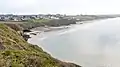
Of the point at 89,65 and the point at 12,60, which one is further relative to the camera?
the point at 89,65

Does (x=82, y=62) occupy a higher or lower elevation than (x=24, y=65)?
lower

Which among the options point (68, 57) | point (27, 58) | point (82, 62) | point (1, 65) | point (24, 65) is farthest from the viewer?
point (68, 57)

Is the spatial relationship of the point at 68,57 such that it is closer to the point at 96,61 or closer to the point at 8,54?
the point at 96,61

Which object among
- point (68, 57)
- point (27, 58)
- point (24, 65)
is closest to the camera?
point (24, 65)

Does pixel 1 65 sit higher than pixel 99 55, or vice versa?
pixel 1 65

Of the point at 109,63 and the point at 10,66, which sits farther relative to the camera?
the point at 109,63

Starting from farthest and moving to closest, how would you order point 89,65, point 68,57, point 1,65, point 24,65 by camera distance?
1. point 68,57
2. point 89,65
3. point 24,65
4. point 1,65

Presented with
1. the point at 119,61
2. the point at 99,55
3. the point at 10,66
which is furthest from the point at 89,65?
the point at 10,66

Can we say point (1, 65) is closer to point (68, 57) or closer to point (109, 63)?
point (109, 63)

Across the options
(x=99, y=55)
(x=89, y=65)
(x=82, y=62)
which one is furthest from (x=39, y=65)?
(x=99, y=55)
